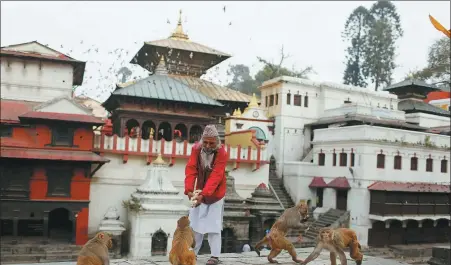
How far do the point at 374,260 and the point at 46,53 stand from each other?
66.5ft

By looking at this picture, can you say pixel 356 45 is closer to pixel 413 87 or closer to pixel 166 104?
pixel 413 87

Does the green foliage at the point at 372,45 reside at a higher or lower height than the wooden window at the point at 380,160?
higher

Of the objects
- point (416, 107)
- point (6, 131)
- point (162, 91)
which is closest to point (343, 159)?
point (162, 91)

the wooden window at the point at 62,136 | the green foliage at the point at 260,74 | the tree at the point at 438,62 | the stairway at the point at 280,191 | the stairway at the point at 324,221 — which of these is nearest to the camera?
the wooden window at the point at 62,136

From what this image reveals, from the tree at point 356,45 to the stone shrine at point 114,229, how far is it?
40.0m

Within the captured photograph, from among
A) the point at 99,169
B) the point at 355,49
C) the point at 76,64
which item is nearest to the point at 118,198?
the point at 99,169

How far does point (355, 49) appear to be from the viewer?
56.1 m

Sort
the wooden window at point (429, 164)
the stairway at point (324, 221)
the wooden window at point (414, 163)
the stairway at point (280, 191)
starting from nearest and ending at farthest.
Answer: the stairway at point (324, 221)
the wooden window at point (414, 163)
the wooden window at point (429, 164)
the stairway at point (280, 191)

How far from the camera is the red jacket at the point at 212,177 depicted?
7.88 meters

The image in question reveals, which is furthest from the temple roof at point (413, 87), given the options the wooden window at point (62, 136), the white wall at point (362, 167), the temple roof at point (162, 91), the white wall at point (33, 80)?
the wooden window at point (62, 136)

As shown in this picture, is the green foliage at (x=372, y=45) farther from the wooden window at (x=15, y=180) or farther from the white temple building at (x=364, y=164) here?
the wooden window at (x=15, y=180)

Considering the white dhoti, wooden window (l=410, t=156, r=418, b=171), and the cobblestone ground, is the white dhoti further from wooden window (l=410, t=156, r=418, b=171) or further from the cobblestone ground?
wooden window (l=410, t=156, r=418, b=171)

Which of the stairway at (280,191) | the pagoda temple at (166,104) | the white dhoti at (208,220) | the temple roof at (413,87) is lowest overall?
the stairway at (280,191)

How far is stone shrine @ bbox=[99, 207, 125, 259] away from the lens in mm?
20641
